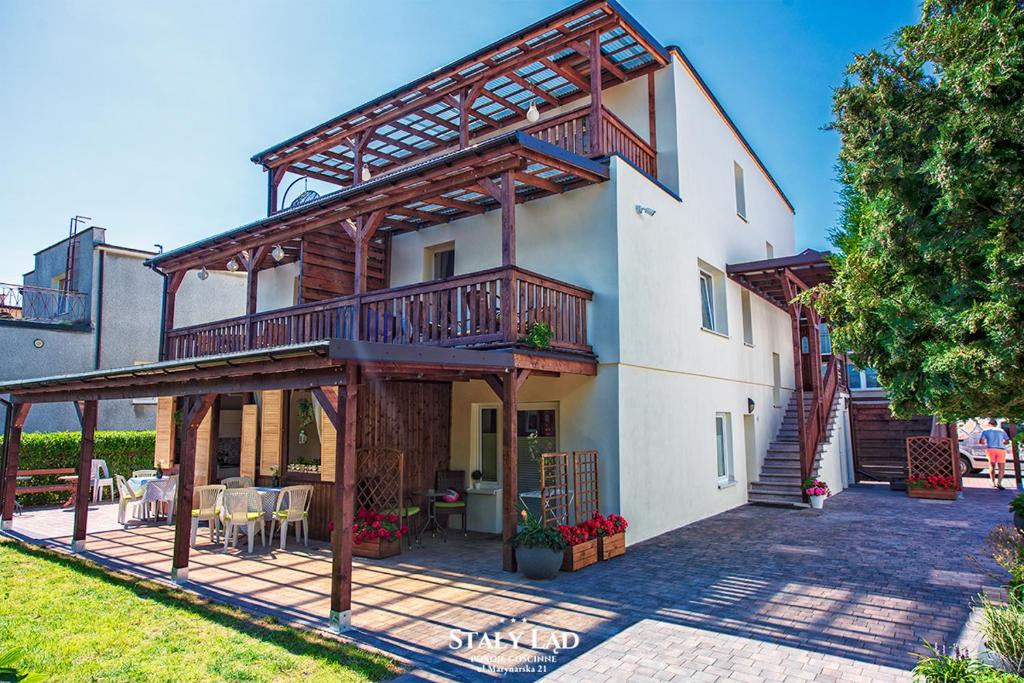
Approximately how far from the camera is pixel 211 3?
10.1 metres

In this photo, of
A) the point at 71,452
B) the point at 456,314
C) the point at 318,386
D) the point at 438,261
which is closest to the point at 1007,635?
the point at 318,386

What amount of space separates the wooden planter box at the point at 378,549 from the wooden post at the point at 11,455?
23.6 feet

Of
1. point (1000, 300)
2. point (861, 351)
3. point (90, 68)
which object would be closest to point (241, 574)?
point (861, 351)

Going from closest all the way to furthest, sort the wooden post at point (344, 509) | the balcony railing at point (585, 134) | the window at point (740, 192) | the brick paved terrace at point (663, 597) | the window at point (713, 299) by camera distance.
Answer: the brick paved terrace at point (663, 597)
the wooden post at point (344, 509)
the balcony railing at point (585, 134)
the window at point (713, 299)
the window at point (740, 192)

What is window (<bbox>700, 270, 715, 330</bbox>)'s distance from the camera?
13500mm

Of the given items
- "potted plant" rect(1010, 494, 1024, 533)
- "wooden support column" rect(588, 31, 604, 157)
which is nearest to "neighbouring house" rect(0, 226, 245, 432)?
"wooden support column" rect(588, 31, 604, 157)

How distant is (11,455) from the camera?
36.6ft

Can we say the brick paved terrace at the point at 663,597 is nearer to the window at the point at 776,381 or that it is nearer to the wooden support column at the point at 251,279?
the wooden support column at the point at 251,279

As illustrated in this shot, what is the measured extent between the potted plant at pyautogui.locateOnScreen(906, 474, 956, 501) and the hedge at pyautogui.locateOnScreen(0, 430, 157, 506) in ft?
63.9

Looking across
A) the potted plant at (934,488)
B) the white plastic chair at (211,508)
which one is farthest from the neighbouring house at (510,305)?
the potted plant at (934,488)

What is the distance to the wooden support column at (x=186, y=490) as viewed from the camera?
753 centimetres

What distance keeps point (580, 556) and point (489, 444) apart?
12.0 ft

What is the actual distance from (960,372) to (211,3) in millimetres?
11742

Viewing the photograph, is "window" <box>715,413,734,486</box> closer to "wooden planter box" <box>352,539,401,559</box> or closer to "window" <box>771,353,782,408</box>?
"window" <box>771,353,782,408</box>
